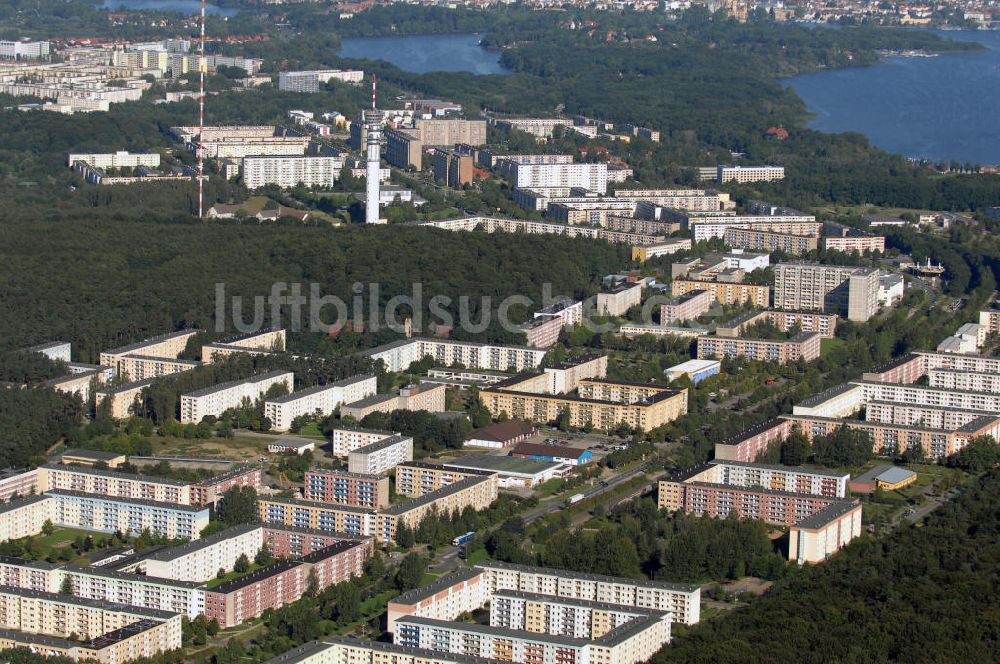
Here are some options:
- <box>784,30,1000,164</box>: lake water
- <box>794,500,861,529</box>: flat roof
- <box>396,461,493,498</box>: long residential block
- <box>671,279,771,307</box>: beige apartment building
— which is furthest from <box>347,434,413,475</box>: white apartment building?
<box>784,30,1000,164</box>: lake water

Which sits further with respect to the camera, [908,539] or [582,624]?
[908,539]

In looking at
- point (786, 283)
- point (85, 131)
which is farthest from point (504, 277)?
point (85, 131)

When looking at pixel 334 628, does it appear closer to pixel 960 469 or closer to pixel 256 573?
pixel 256 573

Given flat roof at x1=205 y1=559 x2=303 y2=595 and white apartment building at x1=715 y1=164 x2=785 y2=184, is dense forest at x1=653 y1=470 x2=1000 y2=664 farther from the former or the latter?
white apartment building at x1=715 y1=164 x2=785 y2=184

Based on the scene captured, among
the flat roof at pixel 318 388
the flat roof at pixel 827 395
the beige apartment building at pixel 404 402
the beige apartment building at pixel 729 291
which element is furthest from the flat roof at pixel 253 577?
the beige apartment building at pixel 729 291

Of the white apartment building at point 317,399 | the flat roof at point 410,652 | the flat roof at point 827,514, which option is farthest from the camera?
the white apartment building at point 317,399

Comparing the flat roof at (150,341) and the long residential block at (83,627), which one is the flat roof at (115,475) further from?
the flat roof at (150,341)
